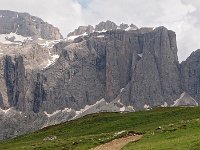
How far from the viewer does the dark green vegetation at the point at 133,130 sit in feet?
136

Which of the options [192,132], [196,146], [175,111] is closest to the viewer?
[196,146]

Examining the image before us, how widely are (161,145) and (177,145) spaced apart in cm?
195

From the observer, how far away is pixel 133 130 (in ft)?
196

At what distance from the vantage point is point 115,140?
51.4 meters

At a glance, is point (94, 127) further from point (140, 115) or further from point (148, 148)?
point (148, 148)

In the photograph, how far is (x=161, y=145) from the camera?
3884 centimetres

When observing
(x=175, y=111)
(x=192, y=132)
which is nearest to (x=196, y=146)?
(x=192, y=132)

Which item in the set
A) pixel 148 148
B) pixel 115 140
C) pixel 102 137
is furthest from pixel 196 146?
pixel 102 137

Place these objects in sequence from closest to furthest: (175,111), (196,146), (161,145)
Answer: (196,146)
(161,145)
(175,111)

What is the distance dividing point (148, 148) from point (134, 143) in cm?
694

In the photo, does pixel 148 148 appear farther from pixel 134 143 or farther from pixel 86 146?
pixel 86 146

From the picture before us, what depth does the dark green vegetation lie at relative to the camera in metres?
41.6

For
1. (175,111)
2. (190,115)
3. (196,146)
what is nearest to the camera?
(196,146)

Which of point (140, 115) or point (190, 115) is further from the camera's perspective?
point (140, 115)
